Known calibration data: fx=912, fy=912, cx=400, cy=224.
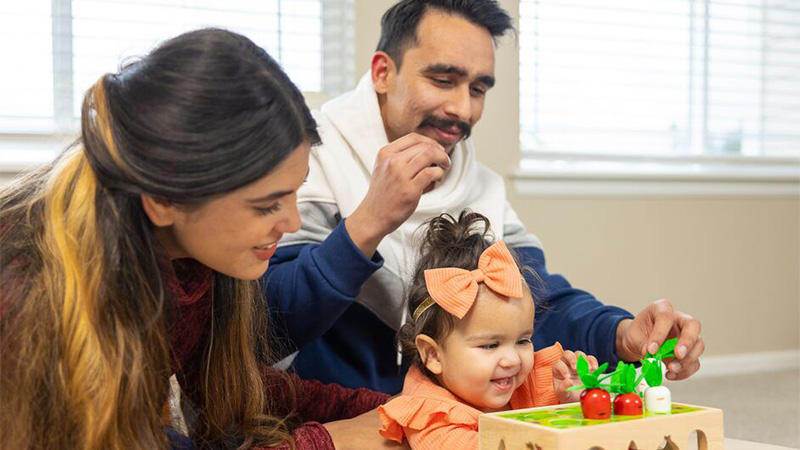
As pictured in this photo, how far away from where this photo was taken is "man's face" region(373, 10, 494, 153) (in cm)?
171

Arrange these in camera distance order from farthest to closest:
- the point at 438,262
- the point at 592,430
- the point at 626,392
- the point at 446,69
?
the point at 446,69 → the point at 438,262 → the point at 626,392 → the point at 592,430

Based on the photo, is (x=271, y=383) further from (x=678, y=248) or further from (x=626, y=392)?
(x=678, y=248)

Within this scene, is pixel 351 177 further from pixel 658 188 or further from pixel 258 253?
pixel 658 188

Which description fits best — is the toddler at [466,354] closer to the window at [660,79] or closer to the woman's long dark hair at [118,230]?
the woman's long dark hair at [118,230]

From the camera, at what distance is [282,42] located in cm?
252

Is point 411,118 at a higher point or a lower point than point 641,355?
higher

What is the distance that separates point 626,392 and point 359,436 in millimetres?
375

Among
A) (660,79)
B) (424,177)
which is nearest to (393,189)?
(424,177)

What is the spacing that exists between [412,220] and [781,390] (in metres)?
1.83

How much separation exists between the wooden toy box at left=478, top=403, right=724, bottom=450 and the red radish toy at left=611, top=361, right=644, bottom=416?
13 millimetres

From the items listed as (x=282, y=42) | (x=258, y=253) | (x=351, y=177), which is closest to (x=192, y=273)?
(x=258, y=253)

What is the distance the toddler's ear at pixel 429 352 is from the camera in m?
1.25

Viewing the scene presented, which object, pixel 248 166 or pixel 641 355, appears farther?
pixel 641 355

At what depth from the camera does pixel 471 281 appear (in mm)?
1209
